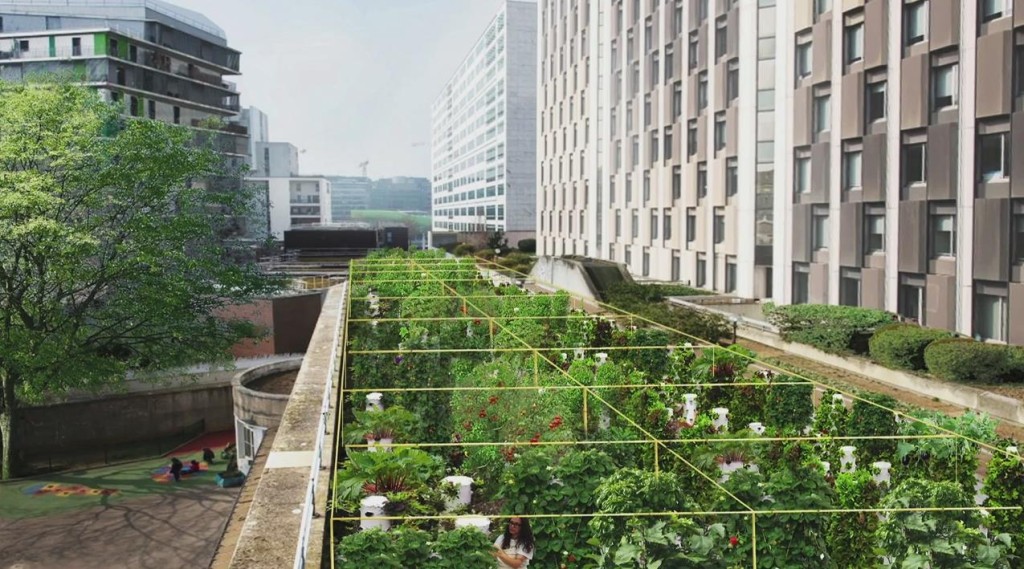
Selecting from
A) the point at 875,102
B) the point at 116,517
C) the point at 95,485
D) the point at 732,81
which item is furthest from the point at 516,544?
the point at 732,81

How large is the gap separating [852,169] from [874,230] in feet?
11.0

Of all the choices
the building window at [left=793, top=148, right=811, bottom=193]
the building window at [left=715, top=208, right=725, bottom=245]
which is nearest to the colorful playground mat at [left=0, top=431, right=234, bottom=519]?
the building window at [left=793, top=148, right=811, bottom=193]

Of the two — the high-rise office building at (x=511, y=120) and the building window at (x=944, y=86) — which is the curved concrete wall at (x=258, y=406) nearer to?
the building window at (x=944, y=86)

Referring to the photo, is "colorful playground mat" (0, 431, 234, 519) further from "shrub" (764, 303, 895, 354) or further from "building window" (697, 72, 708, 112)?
"building window" (697, 72, 708, 112)

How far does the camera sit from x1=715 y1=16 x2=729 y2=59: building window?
2219 inches

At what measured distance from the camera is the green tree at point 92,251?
39531mm

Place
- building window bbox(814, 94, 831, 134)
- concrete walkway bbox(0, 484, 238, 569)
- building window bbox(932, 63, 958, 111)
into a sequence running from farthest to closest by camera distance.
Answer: building window bbox(814, 94, 831, 134) → building window bbox(932, 63, 958, 111) → concrete walkway bbox(0, 484, 238, 569)

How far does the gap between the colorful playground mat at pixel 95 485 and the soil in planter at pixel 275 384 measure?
4.23 meters

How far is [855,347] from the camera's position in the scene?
121ft

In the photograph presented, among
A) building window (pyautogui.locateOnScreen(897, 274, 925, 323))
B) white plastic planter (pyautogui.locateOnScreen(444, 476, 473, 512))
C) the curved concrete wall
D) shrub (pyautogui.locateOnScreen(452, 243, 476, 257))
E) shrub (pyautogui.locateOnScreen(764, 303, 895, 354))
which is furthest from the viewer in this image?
shrub (pyautogui.locateOnScreen(452, 243, 476, 257))

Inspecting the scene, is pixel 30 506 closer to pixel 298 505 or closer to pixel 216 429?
pixel 216 429

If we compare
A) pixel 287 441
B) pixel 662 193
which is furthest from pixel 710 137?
pixel 287 441

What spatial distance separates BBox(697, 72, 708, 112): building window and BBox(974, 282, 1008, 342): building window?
2747 cm

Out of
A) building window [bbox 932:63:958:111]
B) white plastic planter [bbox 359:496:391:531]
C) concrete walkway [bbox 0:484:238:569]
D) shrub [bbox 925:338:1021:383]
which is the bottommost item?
concrete walkway [bbox 0:484:238:569]
